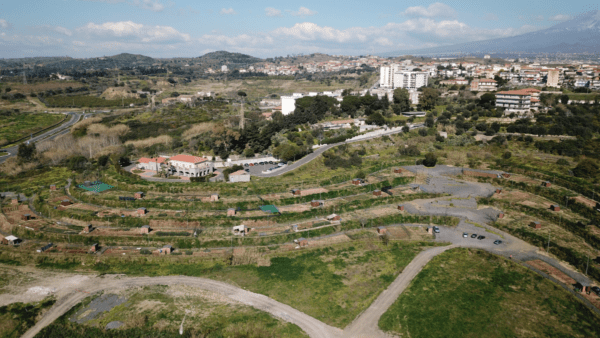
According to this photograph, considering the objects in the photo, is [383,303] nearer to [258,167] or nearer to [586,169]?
[258,167]

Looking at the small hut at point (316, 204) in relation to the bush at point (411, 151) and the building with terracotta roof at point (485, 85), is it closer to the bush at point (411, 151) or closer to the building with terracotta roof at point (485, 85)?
the bush at point (411, 151)

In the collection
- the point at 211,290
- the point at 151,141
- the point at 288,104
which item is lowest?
the point at 211,290

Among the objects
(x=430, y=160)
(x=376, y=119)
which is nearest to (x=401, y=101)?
(x=376, y=119)

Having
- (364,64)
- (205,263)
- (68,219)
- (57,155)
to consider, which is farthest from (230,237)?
(364,64)

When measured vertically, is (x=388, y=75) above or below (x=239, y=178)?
above

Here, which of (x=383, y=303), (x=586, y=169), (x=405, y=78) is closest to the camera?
(x=383, y=303)

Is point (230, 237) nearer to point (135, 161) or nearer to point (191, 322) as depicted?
point (191, 322)
